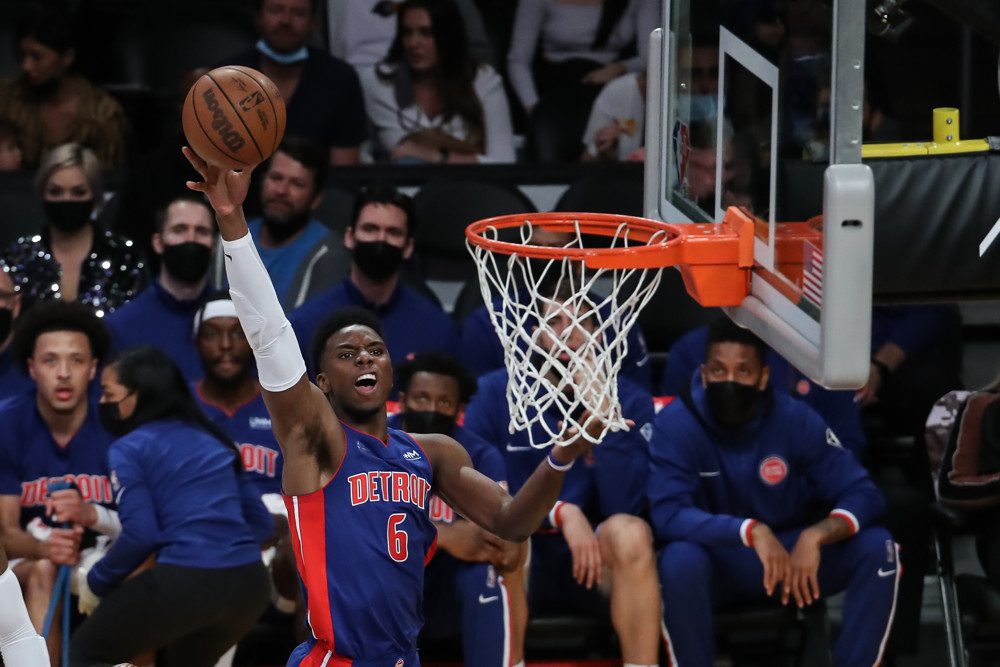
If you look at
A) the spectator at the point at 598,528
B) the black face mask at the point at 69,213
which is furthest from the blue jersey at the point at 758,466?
the black face mask at the point at 69,213

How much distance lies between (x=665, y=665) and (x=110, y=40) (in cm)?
450

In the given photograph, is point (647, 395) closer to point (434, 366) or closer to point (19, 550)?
point (434, 366)

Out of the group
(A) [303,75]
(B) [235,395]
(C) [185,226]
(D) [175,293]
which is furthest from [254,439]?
(A) [303,75]

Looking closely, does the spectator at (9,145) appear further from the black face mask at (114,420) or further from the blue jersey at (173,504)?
the blue jersey at (173,504)

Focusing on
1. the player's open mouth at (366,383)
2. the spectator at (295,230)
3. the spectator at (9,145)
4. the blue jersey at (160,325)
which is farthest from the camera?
the spectator at (9,145)

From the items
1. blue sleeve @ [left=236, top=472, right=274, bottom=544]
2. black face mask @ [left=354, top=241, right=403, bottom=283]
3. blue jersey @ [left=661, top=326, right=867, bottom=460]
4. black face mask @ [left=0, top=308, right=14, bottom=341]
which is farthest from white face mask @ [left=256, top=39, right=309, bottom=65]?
blue sleeve @ [left=236, top=472, right=274, bottom=544]

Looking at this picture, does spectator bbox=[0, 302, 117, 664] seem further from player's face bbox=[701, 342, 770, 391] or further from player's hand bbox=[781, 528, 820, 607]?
player's hand bbox=[781, 528, 820, 607]

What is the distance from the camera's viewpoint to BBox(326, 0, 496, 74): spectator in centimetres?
785

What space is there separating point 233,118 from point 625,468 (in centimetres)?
250

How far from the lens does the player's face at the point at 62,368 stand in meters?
5.88

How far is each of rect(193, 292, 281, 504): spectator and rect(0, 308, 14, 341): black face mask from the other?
784 millimetres

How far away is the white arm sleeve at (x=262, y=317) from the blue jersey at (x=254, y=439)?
7.05 feet

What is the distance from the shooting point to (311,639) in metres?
4.43

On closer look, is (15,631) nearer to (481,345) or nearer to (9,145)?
(481,345)
